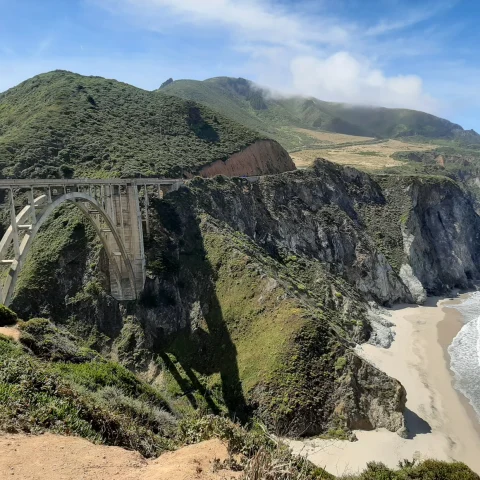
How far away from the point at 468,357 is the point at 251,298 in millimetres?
21222

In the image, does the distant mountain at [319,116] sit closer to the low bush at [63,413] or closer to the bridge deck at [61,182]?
the bridge deck at [61,182]

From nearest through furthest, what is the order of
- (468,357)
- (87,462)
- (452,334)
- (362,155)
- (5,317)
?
(87,462), (5,317), (468,357), (452,334), (362,155)

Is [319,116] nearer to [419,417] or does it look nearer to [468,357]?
[468,357]

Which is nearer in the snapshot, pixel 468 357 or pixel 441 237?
pixel 468 357

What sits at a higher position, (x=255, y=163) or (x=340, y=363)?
(x=255, y=163)

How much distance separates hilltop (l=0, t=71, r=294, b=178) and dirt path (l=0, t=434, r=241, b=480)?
3704 centimetres

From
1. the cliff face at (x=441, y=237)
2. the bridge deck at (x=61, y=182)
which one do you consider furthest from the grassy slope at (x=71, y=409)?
the cliff face at (x=441, y=237)

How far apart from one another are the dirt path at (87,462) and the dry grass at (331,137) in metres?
145

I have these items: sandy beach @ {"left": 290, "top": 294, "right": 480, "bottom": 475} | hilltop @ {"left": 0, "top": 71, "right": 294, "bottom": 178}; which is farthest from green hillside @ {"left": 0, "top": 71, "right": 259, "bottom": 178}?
sandy beach @ {"left": 290, "top": 294, "right": 480, "bottom": 475}

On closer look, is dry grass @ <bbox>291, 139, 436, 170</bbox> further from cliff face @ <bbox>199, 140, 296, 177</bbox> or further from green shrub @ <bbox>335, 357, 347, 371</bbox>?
green shrub @ <bbox>335, 357, 347, 371</bbox>

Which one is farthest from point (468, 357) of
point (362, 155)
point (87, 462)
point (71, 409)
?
point (362, 155)

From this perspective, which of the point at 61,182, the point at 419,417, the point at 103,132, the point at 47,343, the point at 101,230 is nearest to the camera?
the point at 47,343

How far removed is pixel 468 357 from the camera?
3631 centimetres

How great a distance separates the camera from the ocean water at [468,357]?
30.3 meters
